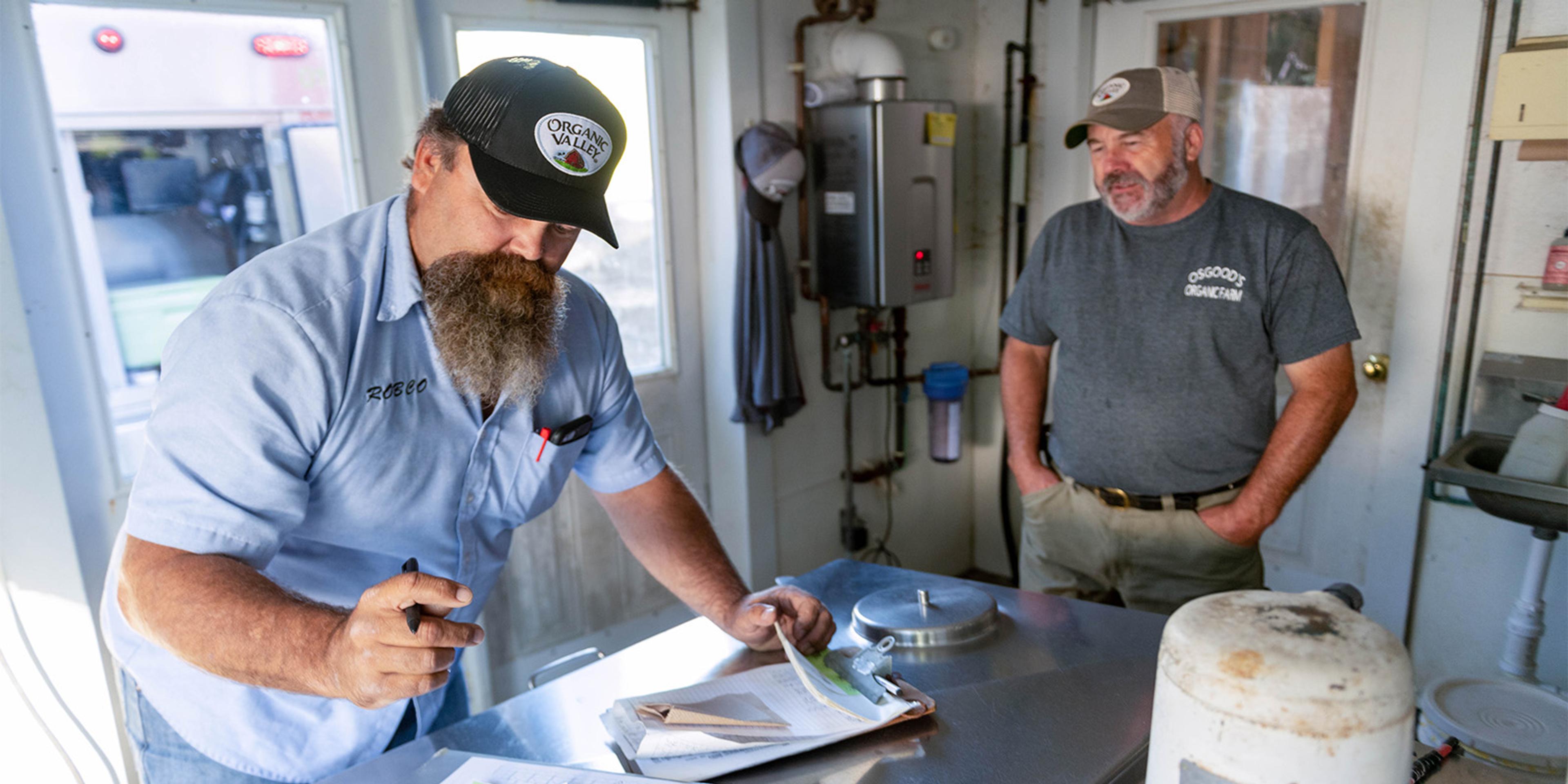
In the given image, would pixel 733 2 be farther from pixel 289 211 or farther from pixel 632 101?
pixel 289 211

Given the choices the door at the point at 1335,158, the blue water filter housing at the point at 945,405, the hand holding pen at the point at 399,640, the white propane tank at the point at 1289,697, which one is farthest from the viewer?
the blue water filter housing at the point at 945,405

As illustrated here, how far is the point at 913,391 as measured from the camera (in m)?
4.00

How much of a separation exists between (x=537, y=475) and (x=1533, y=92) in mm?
2581

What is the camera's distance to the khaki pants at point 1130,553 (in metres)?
2.33

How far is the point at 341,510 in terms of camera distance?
1351mm

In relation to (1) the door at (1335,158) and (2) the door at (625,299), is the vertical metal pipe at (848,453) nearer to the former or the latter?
(2) the door at (625,299)

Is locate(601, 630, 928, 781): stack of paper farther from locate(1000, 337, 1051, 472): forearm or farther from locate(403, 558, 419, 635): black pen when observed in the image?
locate(1000, 337, 1051, 472): forearm

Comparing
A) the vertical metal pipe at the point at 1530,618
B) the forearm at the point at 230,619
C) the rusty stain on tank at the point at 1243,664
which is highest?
the rusty stain on tank at the point at 1243,664

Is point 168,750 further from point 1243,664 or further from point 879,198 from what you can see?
point 879,198

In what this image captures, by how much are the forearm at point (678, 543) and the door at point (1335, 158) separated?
200 cm

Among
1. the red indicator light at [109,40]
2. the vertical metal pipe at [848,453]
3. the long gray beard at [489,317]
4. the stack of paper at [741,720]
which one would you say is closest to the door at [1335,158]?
the vertical metal pipe at [848,453]

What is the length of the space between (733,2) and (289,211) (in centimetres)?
142

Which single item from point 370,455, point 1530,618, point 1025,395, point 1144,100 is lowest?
point 1530,618

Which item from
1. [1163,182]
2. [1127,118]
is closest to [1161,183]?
[1163,182]
